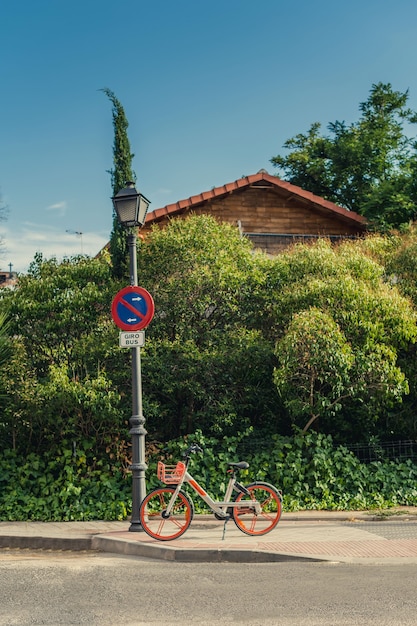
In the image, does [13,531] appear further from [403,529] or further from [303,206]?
[303,206]

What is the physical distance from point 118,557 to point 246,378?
5.12 meters

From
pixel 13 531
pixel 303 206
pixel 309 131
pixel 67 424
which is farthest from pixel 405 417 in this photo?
pixel 309 131

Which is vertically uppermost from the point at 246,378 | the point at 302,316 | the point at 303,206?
the point at 303,206

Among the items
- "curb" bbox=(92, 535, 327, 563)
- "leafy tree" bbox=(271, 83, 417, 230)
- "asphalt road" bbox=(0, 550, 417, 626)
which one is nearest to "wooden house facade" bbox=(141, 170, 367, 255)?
"leafy tree" bbox=(271, 83, 417, 230)

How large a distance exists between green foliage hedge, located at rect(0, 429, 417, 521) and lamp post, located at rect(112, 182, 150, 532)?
1.31 metres

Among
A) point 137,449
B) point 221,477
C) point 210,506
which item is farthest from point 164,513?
point 221,477

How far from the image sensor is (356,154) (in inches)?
1204

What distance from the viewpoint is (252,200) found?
21516mm

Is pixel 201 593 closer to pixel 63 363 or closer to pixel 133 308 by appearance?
pixel 133 308

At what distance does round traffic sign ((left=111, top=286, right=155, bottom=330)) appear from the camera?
10.5 m

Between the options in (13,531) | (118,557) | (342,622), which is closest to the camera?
(342,622)

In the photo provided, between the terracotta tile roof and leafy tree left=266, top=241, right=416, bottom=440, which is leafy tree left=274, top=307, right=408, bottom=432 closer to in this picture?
leafy tree left=266, top=241, right=416, bottom=440

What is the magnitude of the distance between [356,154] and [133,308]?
72.5 ft

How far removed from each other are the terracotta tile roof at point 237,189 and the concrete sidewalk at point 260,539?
1013 cm
